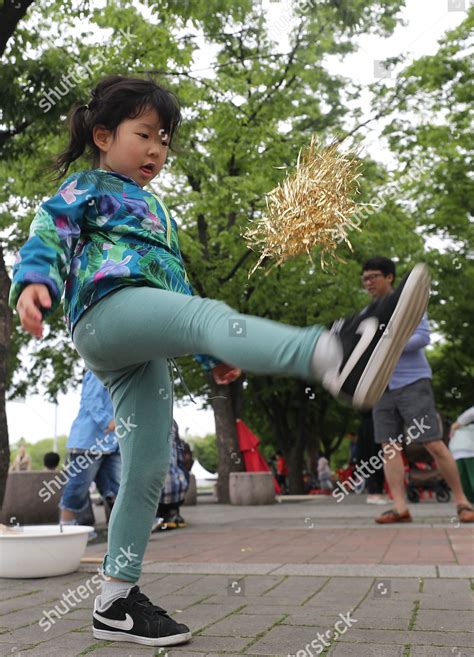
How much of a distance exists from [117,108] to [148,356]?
3.49 feet

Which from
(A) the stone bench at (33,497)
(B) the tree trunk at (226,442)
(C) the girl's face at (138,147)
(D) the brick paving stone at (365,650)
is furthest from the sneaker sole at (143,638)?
(B) the tree trunk at (226,442)

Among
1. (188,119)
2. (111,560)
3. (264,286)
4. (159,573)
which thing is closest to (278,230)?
(111,560)

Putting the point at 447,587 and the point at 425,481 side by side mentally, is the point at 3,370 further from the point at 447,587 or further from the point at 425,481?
the point at 425,481

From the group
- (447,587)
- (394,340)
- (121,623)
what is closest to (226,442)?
(447,587)

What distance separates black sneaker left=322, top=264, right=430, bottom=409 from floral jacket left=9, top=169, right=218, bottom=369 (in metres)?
0.81

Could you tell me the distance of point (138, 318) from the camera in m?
2.24

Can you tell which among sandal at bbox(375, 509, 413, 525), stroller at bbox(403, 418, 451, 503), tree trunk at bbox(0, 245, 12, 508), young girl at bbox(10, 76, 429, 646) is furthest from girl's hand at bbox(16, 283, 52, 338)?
stroller at bbox(403, 418, 451, 503)

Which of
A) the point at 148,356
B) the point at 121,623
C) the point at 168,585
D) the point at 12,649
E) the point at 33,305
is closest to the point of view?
the point at 33,305

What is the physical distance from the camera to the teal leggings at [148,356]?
1.92 meters

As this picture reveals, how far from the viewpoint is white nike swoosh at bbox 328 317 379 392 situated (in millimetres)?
1871

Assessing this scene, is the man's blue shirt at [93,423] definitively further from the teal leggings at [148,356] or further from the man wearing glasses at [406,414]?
the teal leggings at [148,356]

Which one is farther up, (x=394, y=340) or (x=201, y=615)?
(x=394, y=340)

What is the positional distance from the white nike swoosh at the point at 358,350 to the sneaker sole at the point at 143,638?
1.25 m

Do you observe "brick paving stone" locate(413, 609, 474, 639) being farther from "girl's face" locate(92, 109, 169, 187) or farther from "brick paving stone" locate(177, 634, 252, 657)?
"girl's face" locate(92, 109, 169, 187)
